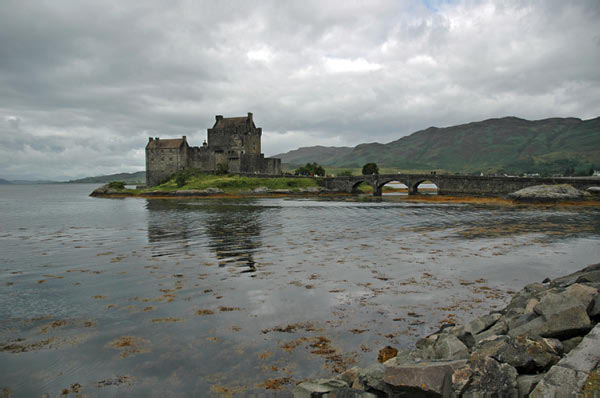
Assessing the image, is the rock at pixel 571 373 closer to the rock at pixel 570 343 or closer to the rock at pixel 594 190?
the rock at pixel 570 343

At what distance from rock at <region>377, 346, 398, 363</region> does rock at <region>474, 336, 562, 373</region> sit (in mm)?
2056

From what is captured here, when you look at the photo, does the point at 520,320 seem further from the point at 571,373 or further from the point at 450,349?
the point at 571,373

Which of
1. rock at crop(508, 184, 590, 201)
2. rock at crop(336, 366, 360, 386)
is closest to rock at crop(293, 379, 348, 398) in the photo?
rock at crop(336, 366, 360, 386)

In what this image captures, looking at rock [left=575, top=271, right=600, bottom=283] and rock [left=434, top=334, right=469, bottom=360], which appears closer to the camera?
rock [left=434, top=334, right=469, bottom=360]

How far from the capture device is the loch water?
764cm

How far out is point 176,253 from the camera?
2017 cm

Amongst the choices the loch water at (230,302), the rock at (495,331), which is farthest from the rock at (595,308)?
the loch water at (230,302)

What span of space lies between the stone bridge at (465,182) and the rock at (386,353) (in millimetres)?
76942

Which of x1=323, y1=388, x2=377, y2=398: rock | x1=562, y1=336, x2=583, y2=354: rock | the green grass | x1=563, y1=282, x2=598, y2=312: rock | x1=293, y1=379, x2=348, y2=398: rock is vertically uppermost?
the green grass

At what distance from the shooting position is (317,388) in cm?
625

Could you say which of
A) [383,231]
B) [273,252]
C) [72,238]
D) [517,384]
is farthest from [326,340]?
[72,238]

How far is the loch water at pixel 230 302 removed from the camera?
7.64m

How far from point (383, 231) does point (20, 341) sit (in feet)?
81.8

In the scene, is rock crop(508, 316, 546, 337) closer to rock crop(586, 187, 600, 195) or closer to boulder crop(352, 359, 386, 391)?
boulder crop(352, 359, 386, 391)
